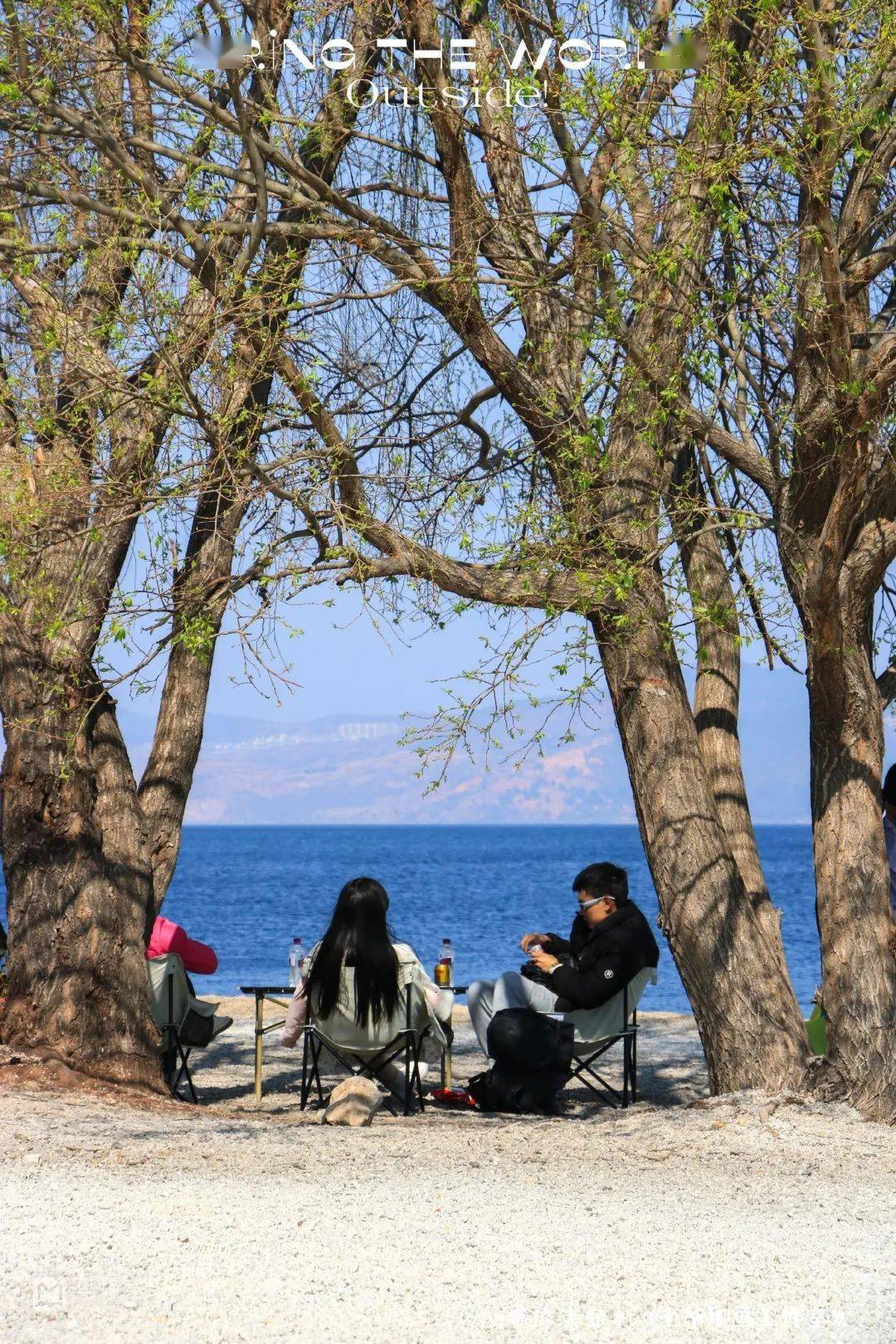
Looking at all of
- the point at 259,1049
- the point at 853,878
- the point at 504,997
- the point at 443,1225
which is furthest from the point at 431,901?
the point at 443,1225

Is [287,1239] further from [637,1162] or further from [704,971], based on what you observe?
[704,971]

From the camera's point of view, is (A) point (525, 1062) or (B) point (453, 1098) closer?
(A) point (525, 1062)

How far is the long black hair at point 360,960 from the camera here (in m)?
6.52

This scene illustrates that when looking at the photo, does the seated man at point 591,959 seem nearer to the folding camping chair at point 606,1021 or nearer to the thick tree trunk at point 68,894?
the folding camping chair at point 606,1021

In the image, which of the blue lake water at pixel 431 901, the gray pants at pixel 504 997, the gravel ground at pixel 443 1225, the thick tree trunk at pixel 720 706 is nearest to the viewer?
the gravel ground at pixel 443 1225

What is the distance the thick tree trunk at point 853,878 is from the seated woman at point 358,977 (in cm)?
185

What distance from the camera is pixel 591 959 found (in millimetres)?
6883

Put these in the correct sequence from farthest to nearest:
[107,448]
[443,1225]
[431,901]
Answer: [431,901]
[107,448]
[443,1225]

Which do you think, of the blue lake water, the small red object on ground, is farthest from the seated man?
the blue lake water

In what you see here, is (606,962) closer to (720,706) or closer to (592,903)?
(592,903)

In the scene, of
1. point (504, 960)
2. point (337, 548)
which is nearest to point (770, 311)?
point (337, 548)

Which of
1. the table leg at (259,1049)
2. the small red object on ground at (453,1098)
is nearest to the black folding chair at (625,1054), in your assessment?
the small red object on ground at (453,1098)

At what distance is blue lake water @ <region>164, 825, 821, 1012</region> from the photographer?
27.3 meters

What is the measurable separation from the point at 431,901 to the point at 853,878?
1737 inches
